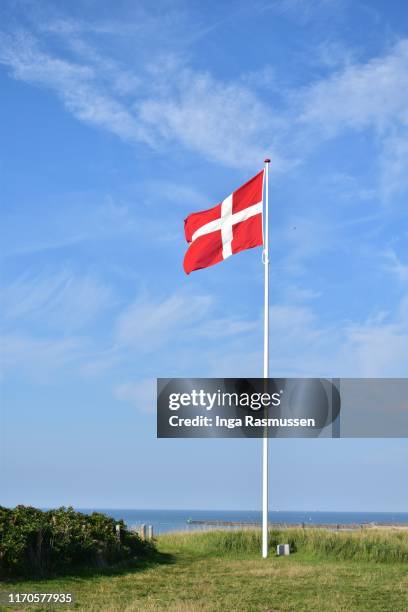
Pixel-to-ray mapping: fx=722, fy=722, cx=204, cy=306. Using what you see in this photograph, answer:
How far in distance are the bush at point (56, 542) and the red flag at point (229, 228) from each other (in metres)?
7.97

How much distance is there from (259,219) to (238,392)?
5.11 meters

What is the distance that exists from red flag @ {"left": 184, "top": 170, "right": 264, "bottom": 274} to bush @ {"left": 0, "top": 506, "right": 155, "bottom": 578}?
26.1ft

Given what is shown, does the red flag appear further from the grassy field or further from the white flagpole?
the grassy field

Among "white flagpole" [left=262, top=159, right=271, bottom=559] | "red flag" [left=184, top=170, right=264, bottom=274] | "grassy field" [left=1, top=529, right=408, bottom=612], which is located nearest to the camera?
"grassy field" [left=1, top=529, right=408, bottom=612]

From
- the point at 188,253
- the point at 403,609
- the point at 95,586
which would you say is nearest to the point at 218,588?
the point at 95,586

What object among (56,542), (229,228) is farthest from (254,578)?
(229,228)

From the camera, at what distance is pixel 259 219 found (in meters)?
21.3

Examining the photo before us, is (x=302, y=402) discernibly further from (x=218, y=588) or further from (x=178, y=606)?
(x=178, y=606)

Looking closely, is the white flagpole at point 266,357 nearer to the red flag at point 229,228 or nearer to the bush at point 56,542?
the red flag at point 229,228

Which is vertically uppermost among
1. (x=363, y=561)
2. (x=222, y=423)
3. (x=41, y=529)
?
(x=222, y=423)

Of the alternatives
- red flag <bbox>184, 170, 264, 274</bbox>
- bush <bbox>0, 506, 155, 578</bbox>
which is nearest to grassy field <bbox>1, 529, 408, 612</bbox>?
bush <bbox>0, 506, 155, 578</bbox>

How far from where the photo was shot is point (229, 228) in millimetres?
21562

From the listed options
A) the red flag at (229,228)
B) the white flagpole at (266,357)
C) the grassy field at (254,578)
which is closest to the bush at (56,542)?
the grassy field at (254,578)

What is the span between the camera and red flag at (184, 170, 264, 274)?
70.0 feet
